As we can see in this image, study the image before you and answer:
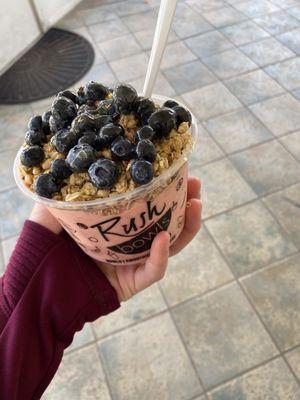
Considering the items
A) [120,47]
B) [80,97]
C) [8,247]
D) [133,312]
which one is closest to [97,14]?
[120,47]

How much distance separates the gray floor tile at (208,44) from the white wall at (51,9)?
0.93 metres

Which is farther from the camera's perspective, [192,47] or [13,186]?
[192,47]

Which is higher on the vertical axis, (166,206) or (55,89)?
(166,206)

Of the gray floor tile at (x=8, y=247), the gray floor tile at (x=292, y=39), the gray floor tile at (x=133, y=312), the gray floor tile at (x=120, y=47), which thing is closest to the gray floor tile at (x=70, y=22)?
the gray floor tile at (x=120, y=47)

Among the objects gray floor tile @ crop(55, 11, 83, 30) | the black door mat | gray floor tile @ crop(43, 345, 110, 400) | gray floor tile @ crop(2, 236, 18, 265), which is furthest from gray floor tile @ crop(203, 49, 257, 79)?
gray floor tile @ crop(43, 345, 110, 400)

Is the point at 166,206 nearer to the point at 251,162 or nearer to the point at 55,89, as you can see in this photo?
the point at 251,162

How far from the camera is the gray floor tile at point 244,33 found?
2.32m

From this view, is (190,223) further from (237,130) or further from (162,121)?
(237,130)

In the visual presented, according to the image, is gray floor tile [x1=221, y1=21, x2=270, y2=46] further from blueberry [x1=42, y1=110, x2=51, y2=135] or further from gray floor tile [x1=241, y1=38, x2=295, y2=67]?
blueberry [x1=42, y1=110, x2=51, y2=135]

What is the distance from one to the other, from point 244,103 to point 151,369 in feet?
4.30

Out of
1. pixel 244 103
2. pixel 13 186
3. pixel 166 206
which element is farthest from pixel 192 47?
pixel 166 206

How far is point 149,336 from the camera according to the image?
123cm

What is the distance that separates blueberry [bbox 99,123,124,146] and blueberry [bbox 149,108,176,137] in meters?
0.05

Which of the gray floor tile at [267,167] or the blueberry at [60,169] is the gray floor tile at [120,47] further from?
the blueberry at [60,169]
